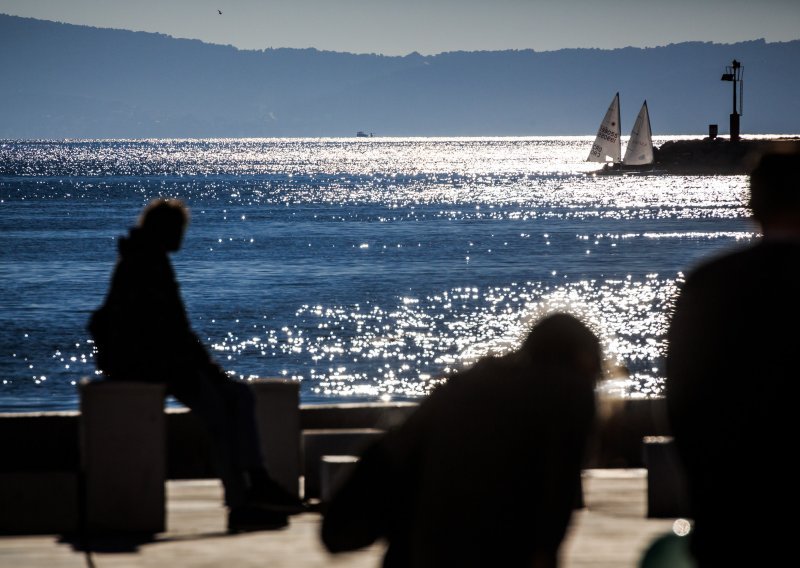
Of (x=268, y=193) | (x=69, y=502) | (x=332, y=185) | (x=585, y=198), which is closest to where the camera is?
(x=69, y=502)

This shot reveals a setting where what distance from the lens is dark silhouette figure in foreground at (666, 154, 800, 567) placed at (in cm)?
291

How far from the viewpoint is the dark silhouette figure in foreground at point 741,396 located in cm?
291

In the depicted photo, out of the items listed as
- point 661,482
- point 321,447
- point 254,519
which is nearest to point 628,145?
point 321,447

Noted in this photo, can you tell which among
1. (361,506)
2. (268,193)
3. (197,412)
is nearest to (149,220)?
(197,412)

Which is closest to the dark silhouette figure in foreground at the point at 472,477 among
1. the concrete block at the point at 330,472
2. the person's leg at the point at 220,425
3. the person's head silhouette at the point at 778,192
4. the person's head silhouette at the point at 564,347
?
the person's head silhouette at the point at 564,347

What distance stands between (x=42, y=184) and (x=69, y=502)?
136164mm

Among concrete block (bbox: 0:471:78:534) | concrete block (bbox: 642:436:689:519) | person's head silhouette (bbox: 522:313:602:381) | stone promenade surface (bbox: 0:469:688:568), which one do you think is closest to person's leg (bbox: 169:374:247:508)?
stone promenade surface (bbox: 0:469:688:568)

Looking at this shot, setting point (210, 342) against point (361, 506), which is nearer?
point (361, 506)

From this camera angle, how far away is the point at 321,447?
8.00 metres

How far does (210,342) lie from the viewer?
3519 cm

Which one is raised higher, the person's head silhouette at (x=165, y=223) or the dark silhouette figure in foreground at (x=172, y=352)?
the person's head silhouette at (x=165, y=223)

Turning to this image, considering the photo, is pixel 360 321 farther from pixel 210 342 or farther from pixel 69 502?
pixel 69 502

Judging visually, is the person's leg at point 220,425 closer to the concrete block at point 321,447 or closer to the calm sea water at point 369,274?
the calm sea water at point 369,274

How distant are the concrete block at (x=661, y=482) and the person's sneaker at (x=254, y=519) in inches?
71.4
